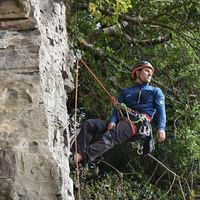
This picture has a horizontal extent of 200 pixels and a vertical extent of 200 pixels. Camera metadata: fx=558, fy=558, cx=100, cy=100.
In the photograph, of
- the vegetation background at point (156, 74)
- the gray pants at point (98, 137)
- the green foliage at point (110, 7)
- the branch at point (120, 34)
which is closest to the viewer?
the gray pants at point (98, 137)

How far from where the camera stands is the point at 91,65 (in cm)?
884

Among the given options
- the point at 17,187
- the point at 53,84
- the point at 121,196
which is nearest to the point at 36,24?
the point at 53,84

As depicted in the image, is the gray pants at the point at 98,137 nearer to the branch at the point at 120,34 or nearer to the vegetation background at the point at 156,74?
the vegetation background at the point at 156,74

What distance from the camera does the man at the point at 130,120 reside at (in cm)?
536

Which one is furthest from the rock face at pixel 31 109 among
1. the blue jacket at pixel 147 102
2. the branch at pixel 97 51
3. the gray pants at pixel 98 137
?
the branch at pixel 97 51

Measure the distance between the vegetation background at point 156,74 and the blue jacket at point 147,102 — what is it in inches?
108

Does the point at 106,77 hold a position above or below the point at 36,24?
below

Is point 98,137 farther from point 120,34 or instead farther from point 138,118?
point 120,34

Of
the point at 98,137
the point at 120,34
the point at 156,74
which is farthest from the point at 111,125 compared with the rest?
the point at 156,74

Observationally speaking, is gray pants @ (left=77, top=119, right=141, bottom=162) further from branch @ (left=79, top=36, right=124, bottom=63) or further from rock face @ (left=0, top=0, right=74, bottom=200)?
branch @ (left=79, top=36, right=124, bottom=63)

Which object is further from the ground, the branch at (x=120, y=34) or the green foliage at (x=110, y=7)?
the green foliage at (x=110, y=7)

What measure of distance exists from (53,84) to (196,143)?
588 centimetres

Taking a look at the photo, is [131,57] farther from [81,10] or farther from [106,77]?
[81,10]

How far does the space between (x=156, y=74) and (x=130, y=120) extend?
3.71 meters
